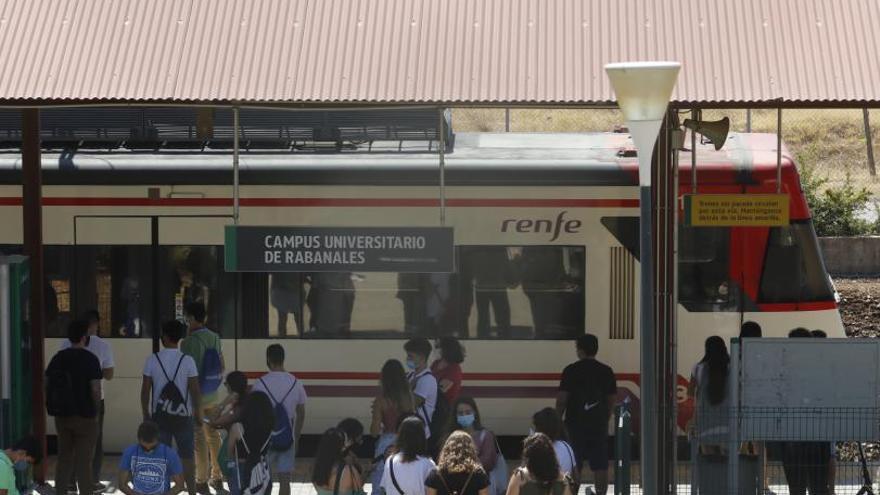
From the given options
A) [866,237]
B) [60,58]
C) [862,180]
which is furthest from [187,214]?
[862,180]

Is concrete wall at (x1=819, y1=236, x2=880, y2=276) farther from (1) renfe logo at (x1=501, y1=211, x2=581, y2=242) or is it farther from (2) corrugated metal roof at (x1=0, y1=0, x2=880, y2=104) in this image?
(2) corrugated metal roof at (x1=0, y1=0, x2=880, y2=104)

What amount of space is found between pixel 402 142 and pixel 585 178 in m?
1.88

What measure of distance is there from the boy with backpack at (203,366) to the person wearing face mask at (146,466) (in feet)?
5.73

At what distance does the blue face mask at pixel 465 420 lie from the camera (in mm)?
10312

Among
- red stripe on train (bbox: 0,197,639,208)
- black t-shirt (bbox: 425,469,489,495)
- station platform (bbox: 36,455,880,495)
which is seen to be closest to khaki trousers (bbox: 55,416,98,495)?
station platform (bbox: 36,455,880,495)

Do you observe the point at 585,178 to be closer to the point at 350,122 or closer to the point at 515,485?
the point at 350,122

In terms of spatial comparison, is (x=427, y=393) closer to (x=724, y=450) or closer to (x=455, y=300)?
(x=724, y=450)

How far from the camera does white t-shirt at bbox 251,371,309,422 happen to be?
11195mm

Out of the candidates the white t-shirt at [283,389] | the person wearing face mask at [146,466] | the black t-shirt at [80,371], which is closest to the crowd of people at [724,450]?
the white t-shirt at [283,389]

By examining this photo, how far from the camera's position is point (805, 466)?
428 inches

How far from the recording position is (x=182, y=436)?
11891mm

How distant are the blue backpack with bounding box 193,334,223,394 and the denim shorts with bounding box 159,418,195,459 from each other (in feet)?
1.77

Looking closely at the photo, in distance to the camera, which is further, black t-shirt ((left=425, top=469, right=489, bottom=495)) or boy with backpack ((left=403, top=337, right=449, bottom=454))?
boy with backpack ((left=403, top=337, right=449, bottom=454))

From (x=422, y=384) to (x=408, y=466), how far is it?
1.97 metres
